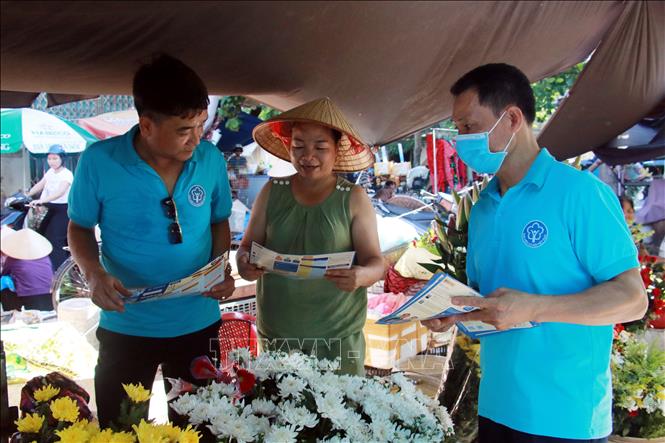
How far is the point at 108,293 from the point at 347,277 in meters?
0.71

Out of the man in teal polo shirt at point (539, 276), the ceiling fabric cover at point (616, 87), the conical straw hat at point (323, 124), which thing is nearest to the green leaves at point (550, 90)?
the ceiling fabric cover at point (616, 87)

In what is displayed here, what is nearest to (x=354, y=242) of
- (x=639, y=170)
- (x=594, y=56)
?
(x=594, y=56)

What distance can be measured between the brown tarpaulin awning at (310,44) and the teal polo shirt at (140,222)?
1.01 ft

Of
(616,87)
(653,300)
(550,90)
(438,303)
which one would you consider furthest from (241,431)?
(550,90)

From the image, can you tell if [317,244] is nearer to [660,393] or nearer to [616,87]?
[660,393]

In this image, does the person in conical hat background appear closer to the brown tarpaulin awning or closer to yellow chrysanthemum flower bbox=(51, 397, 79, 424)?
the brown tarpaulin awning

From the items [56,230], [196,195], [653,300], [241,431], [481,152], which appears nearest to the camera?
[241,431]

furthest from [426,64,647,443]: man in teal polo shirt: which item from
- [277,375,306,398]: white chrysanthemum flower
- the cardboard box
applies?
the cardboard box

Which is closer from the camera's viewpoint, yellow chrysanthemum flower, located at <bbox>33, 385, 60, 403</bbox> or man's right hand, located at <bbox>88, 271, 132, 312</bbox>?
yellow chrysanthemum flower, located at <bbox>33, 385, 60, 403</bbox>

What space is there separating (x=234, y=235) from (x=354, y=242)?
17.7 ft

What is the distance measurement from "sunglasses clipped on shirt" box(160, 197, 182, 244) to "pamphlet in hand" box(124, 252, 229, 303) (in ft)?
0.71

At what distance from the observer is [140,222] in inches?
72.6

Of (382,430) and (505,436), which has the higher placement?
(382,430)

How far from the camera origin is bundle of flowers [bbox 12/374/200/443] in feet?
3.14
